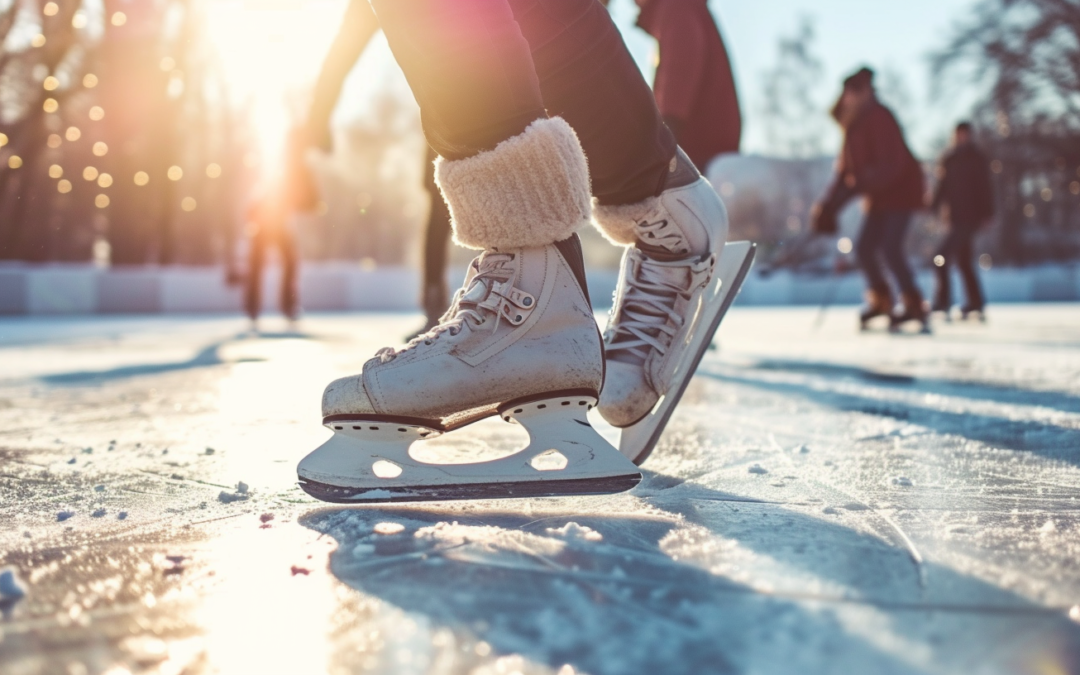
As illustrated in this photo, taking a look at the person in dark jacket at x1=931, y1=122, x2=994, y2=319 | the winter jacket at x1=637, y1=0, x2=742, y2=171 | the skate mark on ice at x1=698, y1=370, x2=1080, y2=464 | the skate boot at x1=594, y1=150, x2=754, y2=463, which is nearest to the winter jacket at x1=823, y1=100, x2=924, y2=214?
the person in dark jacket at x1=931, y1=122, x2=994, y2=319

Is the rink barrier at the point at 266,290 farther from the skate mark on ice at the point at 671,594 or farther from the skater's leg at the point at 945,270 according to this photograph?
the skate mark on ice at the point at 671,594

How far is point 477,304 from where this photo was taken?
1.02m

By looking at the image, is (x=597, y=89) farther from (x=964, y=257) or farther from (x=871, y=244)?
(x=964, y=257)

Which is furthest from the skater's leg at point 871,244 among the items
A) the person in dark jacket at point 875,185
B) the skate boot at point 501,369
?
the skate boot at point 501,369

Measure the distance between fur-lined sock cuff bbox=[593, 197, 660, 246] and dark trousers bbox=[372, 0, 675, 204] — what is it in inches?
0.5

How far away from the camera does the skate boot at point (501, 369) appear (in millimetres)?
949

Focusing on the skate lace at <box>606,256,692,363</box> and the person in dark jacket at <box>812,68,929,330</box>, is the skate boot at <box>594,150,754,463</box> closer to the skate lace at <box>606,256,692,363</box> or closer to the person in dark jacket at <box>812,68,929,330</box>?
the skate lace at <box>606,256,692,363</box>

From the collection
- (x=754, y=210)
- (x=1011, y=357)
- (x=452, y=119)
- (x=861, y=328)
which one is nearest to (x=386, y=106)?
(x=754, y=210)

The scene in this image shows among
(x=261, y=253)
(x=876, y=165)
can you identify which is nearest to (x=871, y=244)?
(x=876, y=165)

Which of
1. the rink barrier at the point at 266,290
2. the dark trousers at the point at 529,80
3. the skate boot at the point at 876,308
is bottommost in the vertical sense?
the rink barrier at the point at 266,290

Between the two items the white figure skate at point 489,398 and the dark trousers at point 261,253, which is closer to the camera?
the white figure skate at point 489,398

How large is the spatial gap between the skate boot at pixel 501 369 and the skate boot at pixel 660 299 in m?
0.14

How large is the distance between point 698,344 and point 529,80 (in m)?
0.46

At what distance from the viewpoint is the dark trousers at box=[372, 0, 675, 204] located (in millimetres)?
971
